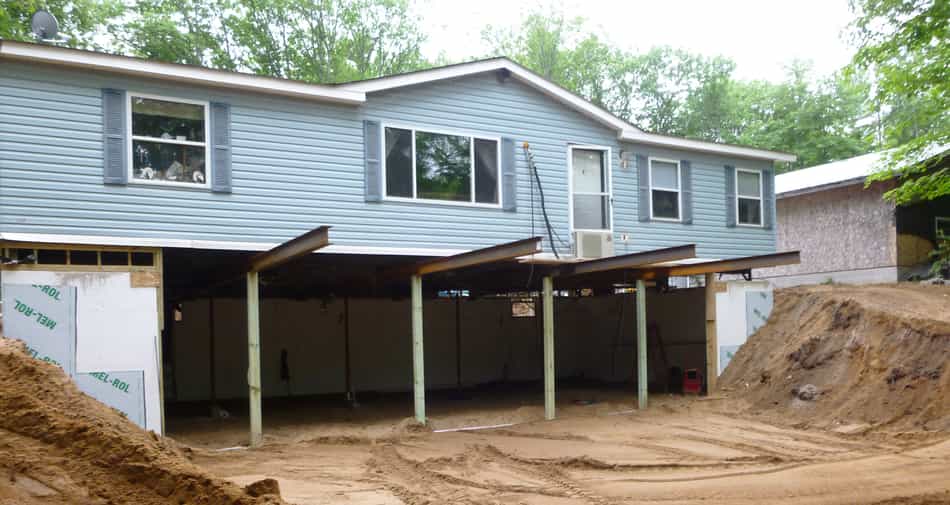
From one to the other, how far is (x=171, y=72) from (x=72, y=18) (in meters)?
16.1

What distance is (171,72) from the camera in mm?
10641

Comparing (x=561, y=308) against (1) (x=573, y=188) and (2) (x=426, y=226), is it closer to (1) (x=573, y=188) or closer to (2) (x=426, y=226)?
(1) (x=573, y=188)

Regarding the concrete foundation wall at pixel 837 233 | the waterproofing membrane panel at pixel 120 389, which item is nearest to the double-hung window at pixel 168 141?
the waterproofing membrane panel at pixel 120 389

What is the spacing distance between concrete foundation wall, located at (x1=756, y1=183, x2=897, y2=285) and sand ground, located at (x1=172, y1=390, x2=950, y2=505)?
925cm

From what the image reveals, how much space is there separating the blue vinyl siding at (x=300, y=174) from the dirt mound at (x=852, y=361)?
7.61 ft

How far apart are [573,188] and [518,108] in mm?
1827

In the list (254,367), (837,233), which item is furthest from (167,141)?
(837,233)

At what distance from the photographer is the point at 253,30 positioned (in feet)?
97.8

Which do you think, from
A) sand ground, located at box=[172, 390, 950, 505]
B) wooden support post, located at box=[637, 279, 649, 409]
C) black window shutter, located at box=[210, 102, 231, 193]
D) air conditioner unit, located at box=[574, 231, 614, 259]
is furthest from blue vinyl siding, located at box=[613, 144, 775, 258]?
black window shutter, located at box=[210, 102, 231, 193]

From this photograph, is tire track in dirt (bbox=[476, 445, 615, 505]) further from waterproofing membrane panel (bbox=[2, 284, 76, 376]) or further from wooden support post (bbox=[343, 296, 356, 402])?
wooden support post (bbox=[343, 296, 356, 402])

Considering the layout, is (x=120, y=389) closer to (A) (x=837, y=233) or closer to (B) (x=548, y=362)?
(B) (x=548, y=362)

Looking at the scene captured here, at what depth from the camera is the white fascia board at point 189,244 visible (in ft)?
31.3

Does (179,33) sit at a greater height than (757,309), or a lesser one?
greater

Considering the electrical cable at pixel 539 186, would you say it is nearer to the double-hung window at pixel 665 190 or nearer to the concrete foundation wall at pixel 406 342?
the double-hung window at pixel 665 190
